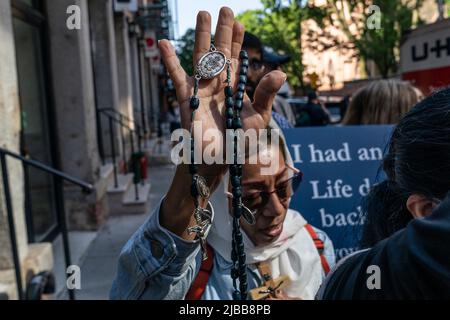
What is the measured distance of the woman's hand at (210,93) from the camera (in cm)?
103

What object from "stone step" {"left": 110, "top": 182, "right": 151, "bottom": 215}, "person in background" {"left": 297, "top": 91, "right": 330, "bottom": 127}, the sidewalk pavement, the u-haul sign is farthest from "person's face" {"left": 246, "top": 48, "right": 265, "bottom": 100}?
→ "person in background" {"left": 297, "top": 91, "right": 330, "bottom": 127}

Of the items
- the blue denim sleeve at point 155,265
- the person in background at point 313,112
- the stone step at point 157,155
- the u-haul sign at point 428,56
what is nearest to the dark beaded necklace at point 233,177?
the blue denim sleeve at point 155,265

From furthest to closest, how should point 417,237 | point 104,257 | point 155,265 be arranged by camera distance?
point 104,257, point 155,265, point 417,237

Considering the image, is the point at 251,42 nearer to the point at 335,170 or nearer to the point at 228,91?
the point at 335,170

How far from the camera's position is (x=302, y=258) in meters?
1.69

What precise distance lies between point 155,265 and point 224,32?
0.59 metres

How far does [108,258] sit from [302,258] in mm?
3788

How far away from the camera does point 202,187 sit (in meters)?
1.00

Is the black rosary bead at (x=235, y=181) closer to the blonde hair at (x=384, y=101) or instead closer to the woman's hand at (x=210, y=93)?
the woman's hand at (x=210, y=93)

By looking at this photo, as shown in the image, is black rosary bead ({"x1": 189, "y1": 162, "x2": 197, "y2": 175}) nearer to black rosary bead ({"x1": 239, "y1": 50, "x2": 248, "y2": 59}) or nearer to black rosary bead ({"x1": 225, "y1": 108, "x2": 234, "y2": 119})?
black rosary bead ({"x1": 225, "y1": 108, "x2": 234, "y2": 119})

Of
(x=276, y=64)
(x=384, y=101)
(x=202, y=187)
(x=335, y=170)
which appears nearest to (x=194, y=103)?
(x=202, y=187)

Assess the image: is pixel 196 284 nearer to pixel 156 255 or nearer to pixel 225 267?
pixel 225 267

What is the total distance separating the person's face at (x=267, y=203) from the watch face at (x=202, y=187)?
21.3 inches
